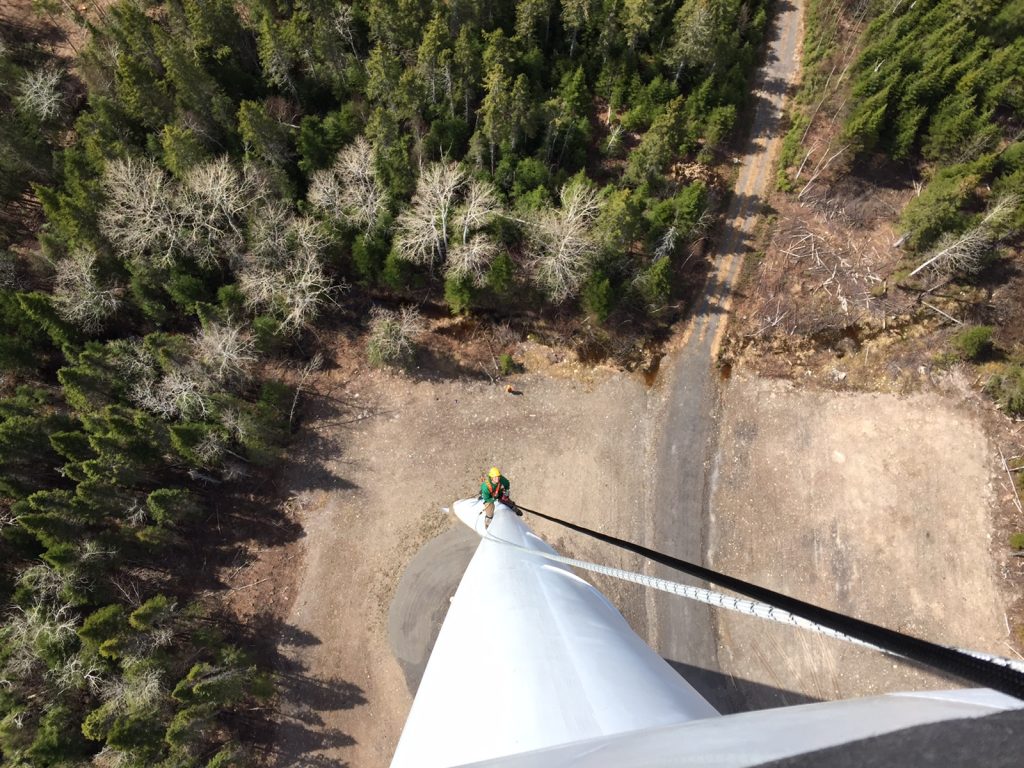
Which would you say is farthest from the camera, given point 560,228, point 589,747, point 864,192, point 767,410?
point 864,192

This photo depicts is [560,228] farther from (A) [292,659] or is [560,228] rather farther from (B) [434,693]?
(A) [292,659]

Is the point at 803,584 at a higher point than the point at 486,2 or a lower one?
lower

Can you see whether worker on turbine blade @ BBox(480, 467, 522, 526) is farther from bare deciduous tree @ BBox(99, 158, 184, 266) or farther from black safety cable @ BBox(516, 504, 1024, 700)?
bare deciduous tree @ BBox(99, 158, 184, 266)

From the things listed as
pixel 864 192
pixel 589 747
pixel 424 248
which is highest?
pixel 864 192

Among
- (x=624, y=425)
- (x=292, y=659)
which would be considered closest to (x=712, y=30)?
(x=624, y=425)

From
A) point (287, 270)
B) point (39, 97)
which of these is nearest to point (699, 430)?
point (287, 270)

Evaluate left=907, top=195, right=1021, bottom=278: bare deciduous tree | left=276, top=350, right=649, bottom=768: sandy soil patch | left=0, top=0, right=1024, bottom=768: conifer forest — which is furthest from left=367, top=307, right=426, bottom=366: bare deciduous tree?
left=907, top=195, right=1021, bottom=278: bare deciduous tree
